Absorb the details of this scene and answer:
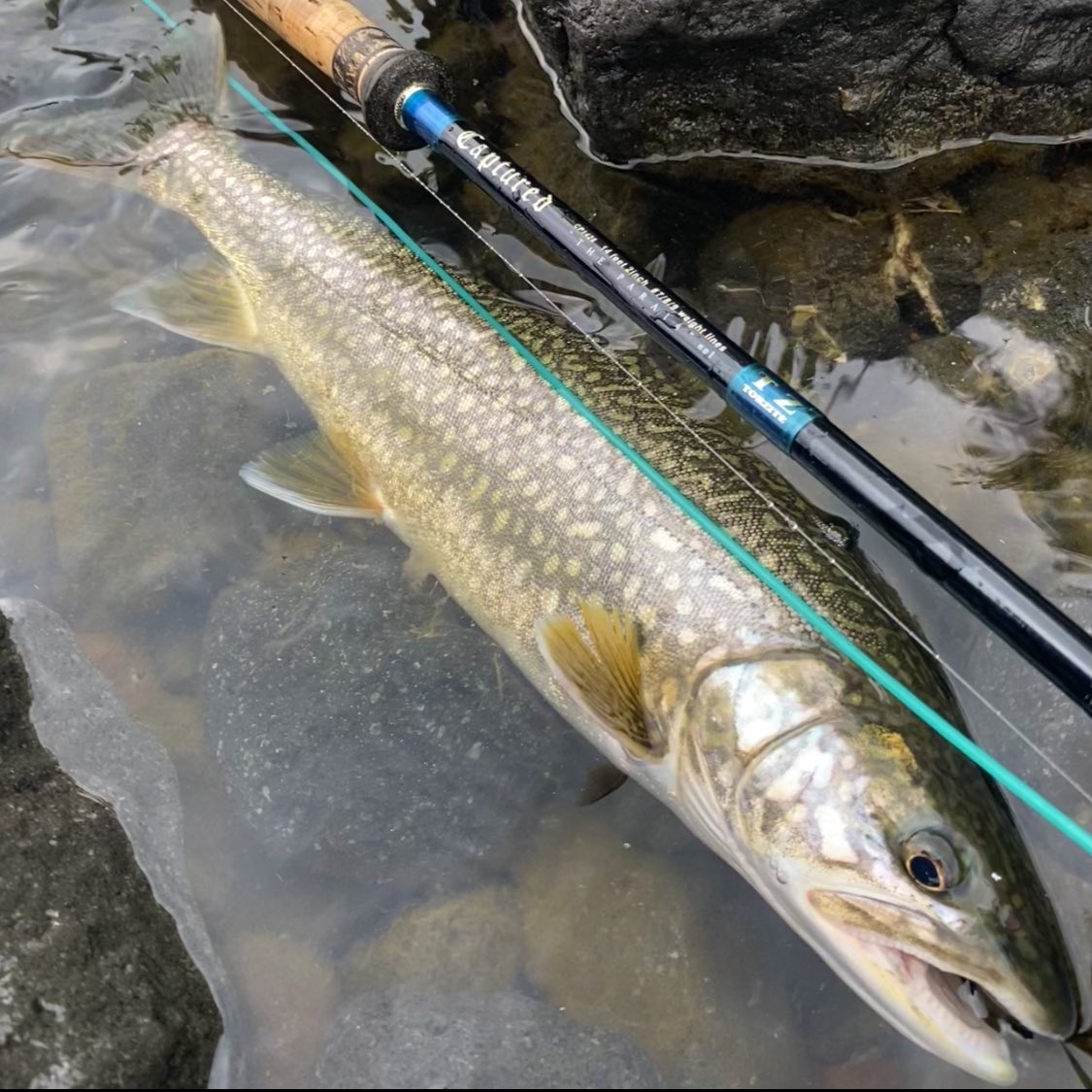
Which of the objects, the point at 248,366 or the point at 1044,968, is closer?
the point at 1044,968

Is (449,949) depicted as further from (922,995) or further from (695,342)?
(695,342)

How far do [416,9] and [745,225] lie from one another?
71.7 inches

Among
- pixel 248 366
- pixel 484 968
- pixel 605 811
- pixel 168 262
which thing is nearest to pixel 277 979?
pixel 484 968

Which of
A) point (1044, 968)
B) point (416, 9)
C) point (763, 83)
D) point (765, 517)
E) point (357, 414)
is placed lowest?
point (357, 414)

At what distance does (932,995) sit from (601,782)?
3.58ft

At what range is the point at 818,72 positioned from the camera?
326 cm

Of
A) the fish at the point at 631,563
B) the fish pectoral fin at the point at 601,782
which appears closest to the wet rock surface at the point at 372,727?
the fish pectoral fin at the point at 601,782

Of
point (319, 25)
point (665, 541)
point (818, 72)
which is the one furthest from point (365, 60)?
point (665, 541)

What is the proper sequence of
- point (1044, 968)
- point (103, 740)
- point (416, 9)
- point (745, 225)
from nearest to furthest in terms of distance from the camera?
point (1044, 968), point (103, 740), point (745, 225), point (416, 9)

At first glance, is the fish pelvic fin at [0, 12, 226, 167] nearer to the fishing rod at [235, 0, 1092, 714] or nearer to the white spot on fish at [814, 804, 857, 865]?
the fishing rod at [235, 0, 1092, 714]

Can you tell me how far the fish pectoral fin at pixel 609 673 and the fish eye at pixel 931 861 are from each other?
2.36ft

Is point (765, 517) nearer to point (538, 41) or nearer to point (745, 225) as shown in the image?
point (745, 225)

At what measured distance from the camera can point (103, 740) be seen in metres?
3.01

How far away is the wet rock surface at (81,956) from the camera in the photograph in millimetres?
2215
